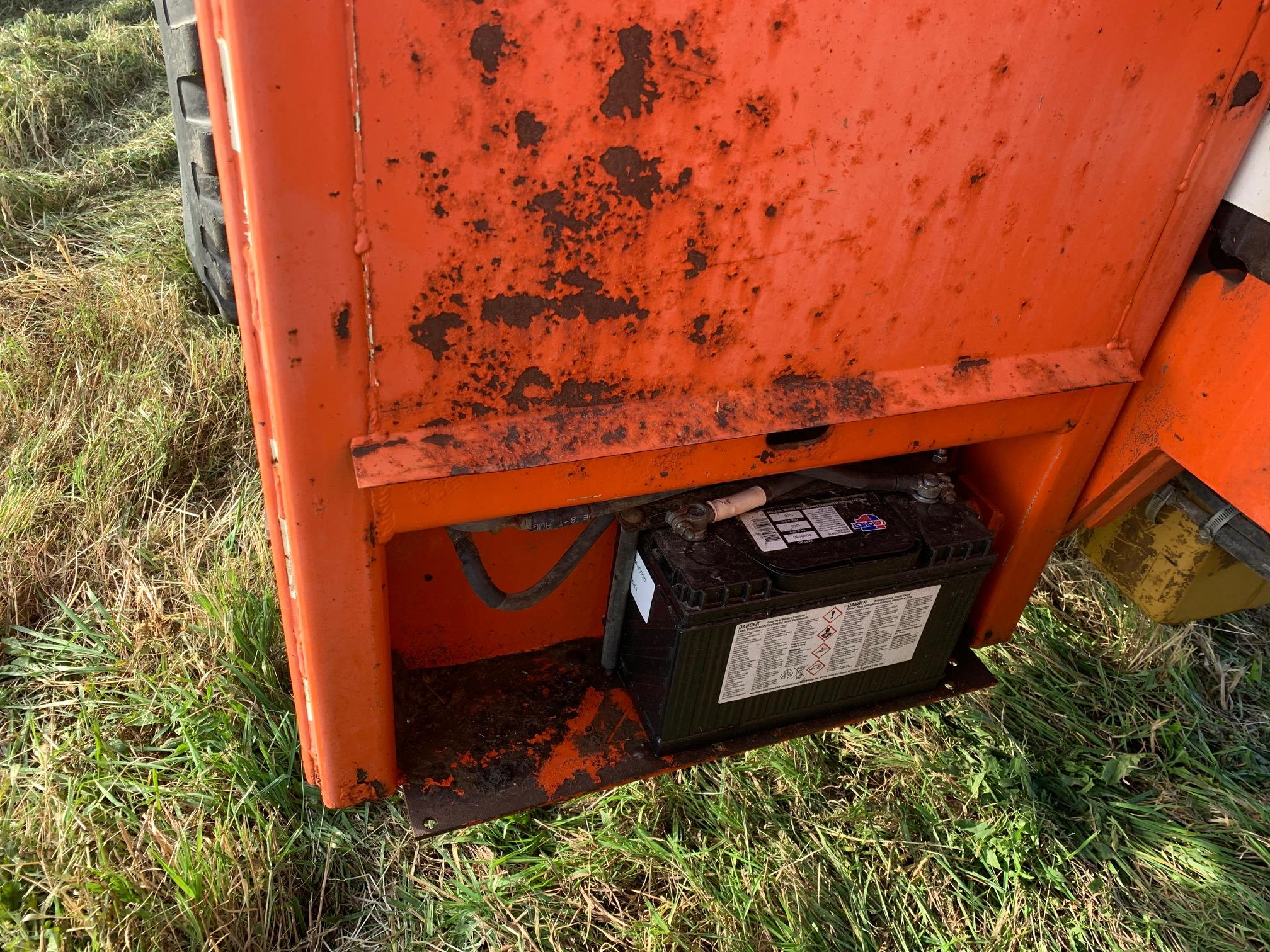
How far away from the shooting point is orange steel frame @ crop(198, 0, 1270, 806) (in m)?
0.91

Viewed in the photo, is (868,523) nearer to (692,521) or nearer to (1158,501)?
(692,521)

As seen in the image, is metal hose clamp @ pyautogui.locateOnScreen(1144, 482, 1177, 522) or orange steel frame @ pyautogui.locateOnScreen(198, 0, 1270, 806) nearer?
orange steel frame @ pyautogui.locateOnScreen(198, 0, 1270, 806)

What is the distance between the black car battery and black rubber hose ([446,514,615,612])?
0.11 metres

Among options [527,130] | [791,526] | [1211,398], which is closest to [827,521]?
[791,526]

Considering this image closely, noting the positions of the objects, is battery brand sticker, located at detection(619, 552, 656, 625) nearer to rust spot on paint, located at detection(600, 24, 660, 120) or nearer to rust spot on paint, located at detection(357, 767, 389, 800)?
rust spot on paint, located at detection(357, 767, 389, 800)

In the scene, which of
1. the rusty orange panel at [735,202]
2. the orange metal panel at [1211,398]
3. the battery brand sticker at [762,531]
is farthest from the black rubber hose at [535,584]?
the orange metal panel at [1211,398]

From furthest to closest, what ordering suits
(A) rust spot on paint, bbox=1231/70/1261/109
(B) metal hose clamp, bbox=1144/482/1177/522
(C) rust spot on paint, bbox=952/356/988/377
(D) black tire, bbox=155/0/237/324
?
1. (D) black tire, bbox=155/0/237/324
2. (B) metal hose clamp, bbox=1144/482/1177/522
3. (C) rust spot on paint, bbox=952/356/988/377
4. (A) rust spot on paint, bbox=1231/70/1261/109

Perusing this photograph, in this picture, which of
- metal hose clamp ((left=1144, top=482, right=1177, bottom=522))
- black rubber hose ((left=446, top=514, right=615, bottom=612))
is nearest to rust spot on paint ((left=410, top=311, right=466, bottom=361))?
black rubber hose ((left=446, top=514, right=615, bottom=612))

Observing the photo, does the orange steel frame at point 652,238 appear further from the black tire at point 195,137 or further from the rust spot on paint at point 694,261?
the black tire at point 195,137

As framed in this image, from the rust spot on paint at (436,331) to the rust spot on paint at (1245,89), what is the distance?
108 centimetres

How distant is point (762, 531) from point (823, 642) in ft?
0.77

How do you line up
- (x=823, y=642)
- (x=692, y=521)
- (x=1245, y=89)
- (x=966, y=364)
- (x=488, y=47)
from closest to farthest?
(x=488, y=47)
(x=1245, y=89)
(x=966, y=364)
(x=692, y=521)
(x=823, y=642)

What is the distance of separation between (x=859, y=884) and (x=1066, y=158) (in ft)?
4.71

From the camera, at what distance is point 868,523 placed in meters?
1.59
